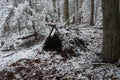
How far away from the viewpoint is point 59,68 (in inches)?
221

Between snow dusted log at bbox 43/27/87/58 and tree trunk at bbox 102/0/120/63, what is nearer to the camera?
tree trunk at bbox 102/0/120/63

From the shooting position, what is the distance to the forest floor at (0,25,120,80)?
498 cm

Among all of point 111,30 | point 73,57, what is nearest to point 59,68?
point 73,57

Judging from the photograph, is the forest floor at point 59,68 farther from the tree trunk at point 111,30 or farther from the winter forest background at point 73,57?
the tree trunk at point 111,30

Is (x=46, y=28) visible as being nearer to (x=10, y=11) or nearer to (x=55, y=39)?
(x=10, y=11)

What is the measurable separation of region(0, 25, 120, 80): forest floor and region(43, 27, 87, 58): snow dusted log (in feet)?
0.73

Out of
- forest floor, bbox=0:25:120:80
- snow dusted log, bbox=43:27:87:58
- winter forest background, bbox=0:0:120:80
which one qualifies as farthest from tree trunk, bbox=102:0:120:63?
snow dusted log, bbox=43:27:87:58

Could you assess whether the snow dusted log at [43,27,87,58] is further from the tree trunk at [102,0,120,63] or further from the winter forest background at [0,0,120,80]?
the tree trunk at [102,0,120,63]

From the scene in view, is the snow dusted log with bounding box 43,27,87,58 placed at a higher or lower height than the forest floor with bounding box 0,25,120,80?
higher

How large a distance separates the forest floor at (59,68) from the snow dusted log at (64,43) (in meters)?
0.22

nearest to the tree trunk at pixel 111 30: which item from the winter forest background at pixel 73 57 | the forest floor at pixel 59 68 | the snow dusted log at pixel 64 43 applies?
the winter forest background at pixel 73 57

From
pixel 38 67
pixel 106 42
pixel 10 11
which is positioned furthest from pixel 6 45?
pixel 106 42

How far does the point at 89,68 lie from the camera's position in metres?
5.31

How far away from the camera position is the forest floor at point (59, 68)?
4.98 m
